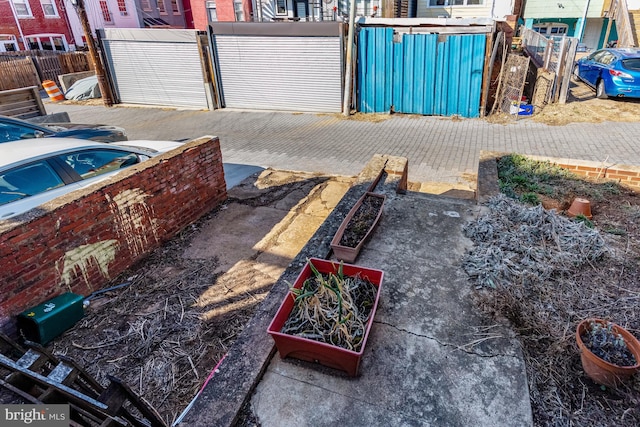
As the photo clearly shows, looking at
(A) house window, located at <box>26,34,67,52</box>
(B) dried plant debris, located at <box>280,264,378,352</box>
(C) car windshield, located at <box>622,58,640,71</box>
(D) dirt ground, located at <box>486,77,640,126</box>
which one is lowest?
(D) dirt ground, located at <box>486,77,640,126</box>

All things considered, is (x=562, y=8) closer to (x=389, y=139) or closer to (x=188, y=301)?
(x=389, y=139)

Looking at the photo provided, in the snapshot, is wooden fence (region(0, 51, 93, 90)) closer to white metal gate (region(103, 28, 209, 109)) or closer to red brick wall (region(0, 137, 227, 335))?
white metal gate (region(103, 28, 209, 109))

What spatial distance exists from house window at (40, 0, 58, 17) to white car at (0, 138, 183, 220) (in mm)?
25136

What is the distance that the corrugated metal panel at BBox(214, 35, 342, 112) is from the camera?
12.4 meters

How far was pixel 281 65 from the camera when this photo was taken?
12.9 metres

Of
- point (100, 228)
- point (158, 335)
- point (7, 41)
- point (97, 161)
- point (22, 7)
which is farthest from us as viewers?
point (22, 7)

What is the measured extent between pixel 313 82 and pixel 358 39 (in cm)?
204

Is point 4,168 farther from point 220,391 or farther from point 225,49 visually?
point 225,49

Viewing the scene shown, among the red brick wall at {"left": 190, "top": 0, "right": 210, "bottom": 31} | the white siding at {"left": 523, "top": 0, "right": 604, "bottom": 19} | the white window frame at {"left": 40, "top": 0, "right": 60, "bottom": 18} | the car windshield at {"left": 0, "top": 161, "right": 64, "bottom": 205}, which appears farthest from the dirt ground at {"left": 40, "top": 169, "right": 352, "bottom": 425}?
the white window frame at {"left": 40, "top": 0, "right": 60, "bottom": 18}

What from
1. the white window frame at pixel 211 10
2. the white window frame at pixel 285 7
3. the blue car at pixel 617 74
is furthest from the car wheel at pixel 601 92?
the white window frame at pixel 211 10

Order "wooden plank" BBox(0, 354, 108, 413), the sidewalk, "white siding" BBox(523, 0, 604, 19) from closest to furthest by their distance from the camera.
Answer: "wooden plank" BBox(0, 354, 108, 413)
the sidewalk
"white siding" BBox(523, 0, 604, 19)

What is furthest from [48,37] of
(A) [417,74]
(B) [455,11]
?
(A) [417,74]

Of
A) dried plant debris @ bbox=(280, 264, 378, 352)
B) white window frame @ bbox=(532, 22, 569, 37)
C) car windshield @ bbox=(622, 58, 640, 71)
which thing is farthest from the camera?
white window frame @ bbox=(532, 22, 569, 37)

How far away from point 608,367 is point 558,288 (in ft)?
3.26
